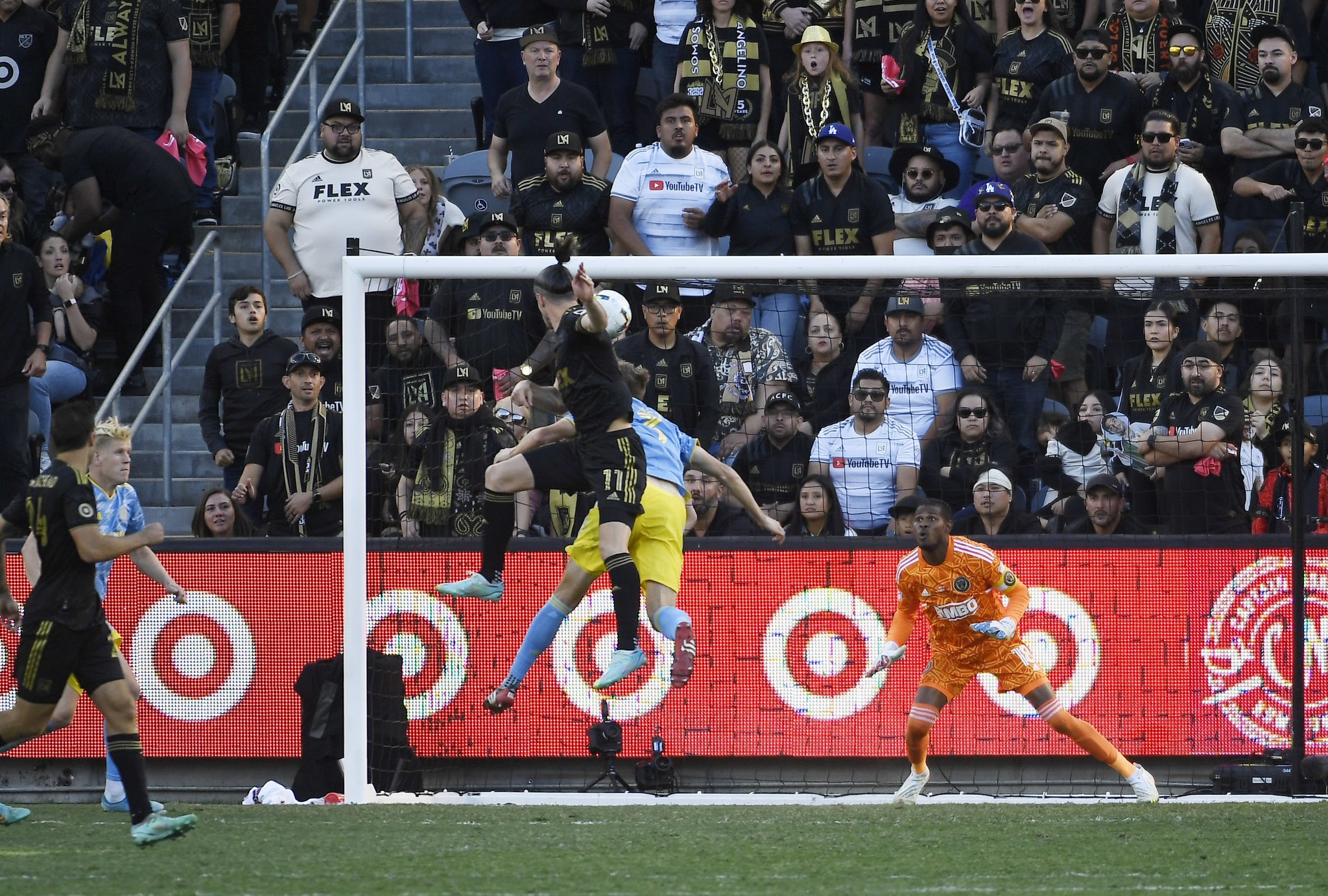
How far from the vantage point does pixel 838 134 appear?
11.7m

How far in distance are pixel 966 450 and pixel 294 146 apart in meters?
7.10

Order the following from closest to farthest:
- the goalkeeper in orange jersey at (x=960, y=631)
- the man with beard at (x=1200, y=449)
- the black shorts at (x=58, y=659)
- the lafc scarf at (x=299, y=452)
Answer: the black shorts at (x=58, y=659), the goalkeeper in orange jersey at (x=960, y=631), the man with beard at (x=1200, y=449), the lafc scarf at (x=299, y=452)

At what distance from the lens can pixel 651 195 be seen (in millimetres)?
12055

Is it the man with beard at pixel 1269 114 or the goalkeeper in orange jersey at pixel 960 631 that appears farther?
the man with beard at pixel 1269 114

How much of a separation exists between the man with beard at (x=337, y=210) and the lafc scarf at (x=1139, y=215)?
4.73m

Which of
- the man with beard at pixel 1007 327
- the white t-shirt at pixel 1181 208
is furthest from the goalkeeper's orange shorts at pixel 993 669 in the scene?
the white t-shirt at pixel 1181 208

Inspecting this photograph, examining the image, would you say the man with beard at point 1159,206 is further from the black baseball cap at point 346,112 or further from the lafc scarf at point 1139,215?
the black baseball cap at point 346,112

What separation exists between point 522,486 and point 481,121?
21.5 ft

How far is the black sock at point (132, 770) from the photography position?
752cm

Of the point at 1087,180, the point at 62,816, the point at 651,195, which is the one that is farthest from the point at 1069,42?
the point at 62,816

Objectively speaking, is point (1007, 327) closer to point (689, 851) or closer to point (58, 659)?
point (689, 851)

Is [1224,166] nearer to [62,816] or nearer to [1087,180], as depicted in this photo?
[1087,180]

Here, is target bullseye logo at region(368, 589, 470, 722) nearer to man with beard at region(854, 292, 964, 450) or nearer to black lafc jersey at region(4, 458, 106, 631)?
man with beard at region(854, 292, 964, 450)

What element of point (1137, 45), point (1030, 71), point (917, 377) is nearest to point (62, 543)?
point (917, 377)
